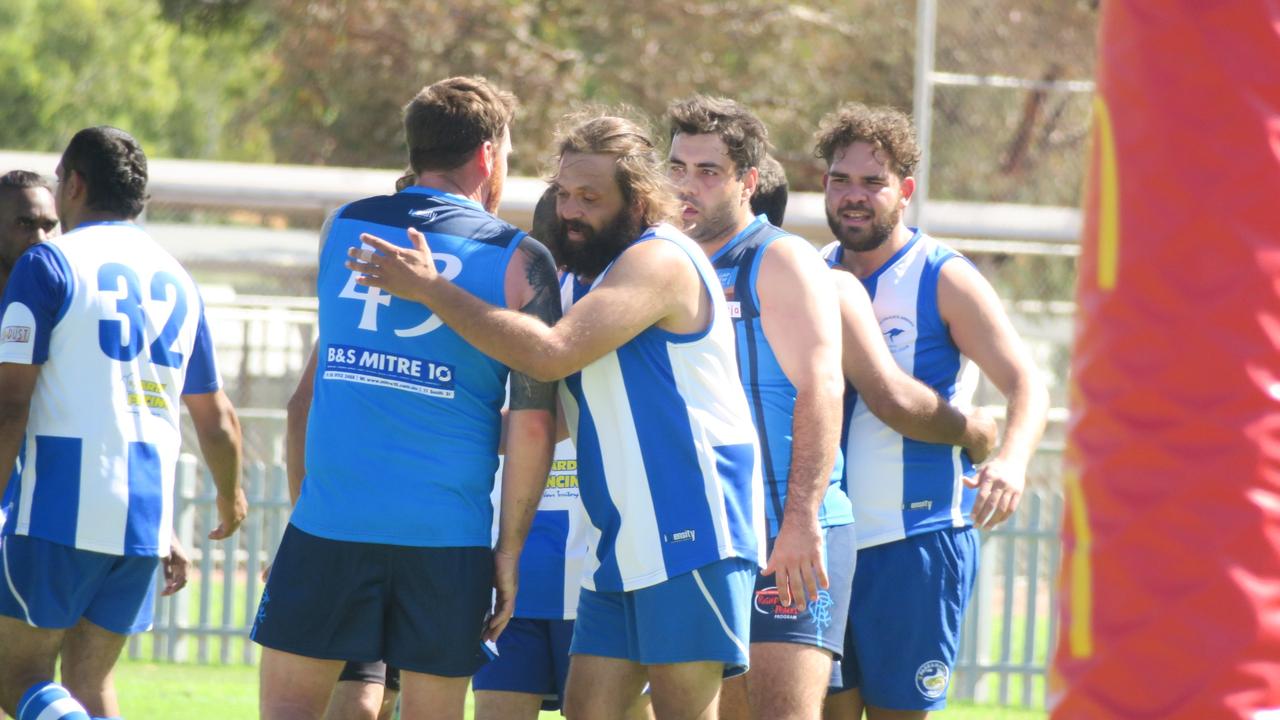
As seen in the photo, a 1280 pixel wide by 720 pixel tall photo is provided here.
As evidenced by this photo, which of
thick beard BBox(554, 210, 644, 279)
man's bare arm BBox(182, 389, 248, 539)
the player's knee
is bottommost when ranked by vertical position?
the player's knee

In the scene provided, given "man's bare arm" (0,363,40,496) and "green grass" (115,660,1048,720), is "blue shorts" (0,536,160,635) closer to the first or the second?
"man's bare arm" (0,363,40,496)

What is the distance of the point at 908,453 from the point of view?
16.1 ft

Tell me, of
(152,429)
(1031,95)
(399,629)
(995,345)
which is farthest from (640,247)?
(1031,95)

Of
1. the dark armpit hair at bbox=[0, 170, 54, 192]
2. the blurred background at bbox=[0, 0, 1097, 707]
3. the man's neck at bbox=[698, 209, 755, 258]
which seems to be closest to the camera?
the man's neck at bbox=[698, 209, 755, 258]

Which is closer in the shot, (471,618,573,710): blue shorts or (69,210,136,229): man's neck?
(471,618,573,710): blue shorts

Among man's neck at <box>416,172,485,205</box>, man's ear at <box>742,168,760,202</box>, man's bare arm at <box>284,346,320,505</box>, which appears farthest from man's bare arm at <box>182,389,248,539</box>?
man's ear at <box>742,168,760,202</box>

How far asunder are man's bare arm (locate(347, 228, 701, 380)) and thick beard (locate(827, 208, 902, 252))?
1386 millimetres

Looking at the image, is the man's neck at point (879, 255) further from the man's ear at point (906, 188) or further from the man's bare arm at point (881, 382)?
the man's bare arm at point (881, 382)

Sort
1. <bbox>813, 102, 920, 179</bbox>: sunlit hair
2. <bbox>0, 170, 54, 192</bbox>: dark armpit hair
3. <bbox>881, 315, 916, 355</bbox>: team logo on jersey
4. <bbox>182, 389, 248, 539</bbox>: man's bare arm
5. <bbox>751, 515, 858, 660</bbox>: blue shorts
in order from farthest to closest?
<bbox>0, 170, 54, 192</bbox>: dark armpit hair, <bbox>182, 389, 248, 539</bbox>: man's bare arm, <bbox>813, 102, 920, 179</bbox>: sunlit hair, <bbox>881, 315, 916, 355</bbox>: team logo on jersey, <bbox>751, 515, 858, 660</bbox>: blue shorts

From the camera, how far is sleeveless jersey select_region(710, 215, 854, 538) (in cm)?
445

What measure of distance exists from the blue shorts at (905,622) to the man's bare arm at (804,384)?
27.7 inches

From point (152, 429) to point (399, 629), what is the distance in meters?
1.52

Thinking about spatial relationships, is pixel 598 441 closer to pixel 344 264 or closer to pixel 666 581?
pixel 666 581

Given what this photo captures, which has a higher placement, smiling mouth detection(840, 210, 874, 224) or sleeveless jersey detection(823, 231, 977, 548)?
smiling mouth detection(840, 210, 874, 224)
